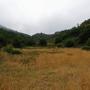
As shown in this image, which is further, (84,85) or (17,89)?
(84,85)

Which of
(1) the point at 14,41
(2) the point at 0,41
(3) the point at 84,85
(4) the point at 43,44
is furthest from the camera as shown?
(4) the point at 43,44

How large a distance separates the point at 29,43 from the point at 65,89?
43.0m

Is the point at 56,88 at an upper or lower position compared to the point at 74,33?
lower

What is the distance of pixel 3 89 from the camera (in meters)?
4.68

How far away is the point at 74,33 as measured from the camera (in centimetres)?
5628

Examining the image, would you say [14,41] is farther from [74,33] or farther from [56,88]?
[56,88]

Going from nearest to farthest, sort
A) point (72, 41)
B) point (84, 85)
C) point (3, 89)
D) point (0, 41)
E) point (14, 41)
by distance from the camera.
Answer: point (3, 89) → point (84, 85) → point (0, 41) → point (14, 41) → point (72, 41)

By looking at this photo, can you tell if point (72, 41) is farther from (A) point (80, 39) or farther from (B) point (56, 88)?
(B) point (56, 88)

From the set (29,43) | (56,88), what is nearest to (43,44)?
(29,43)

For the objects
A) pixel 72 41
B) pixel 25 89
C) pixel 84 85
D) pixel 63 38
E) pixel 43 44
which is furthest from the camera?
pixel 63 38

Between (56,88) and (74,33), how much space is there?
51459mm

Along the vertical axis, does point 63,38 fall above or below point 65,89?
above

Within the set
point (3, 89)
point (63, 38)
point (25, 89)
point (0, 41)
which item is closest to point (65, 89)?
point (25, 89)

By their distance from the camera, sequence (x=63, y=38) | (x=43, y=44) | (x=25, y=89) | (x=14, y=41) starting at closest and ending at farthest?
(x=25, y=89) → (x=14, y=41) → (x=43, y=44) → (x=63, y=38)
